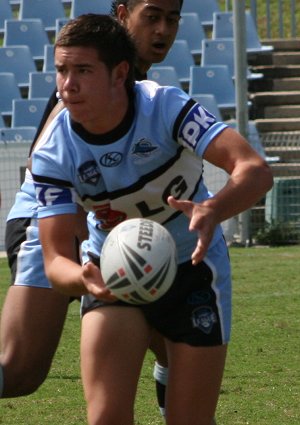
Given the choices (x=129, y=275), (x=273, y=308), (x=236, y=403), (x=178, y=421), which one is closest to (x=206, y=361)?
(x=178, y=421)

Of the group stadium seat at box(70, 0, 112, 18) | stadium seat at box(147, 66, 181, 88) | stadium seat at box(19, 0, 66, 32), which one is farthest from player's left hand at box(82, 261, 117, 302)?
stadium seat at box(19, 0, 66, 32)

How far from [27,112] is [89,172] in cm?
1230

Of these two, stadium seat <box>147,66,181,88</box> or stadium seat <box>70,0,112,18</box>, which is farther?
stadium seat <box>70,0,112,18</box>

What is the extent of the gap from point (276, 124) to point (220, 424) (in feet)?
36.4

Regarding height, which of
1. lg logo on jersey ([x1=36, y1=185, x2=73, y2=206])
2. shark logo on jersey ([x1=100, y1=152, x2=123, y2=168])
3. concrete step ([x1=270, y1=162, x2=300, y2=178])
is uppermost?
shark logo on jersey ([x1=100, y1=152, x2=123, y2=168])

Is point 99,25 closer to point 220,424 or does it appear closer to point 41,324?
point 41,324

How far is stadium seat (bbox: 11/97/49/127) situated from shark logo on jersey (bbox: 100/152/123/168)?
12144mm

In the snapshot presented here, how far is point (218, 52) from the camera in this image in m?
17.8

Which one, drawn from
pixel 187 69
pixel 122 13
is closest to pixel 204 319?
pixel 122 13

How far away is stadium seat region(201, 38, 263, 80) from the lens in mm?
17641

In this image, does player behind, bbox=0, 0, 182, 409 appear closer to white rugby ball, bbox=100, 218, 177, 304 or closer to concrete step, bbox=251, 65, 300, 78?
white rugby ball, bbox=100, 218, 177, 304

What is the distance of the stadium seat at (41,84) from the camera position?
54.6 feet

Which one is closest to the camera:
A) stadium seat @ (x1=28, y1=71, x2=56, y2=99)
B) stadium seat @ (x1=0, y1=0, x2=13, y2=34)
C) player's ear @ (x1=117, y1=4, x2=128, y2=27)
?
player's ear @ (x1=117, y1=4, x2=128, y2=27)

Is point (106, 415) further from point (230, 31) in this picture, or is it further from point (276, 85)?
point (230, 31)
